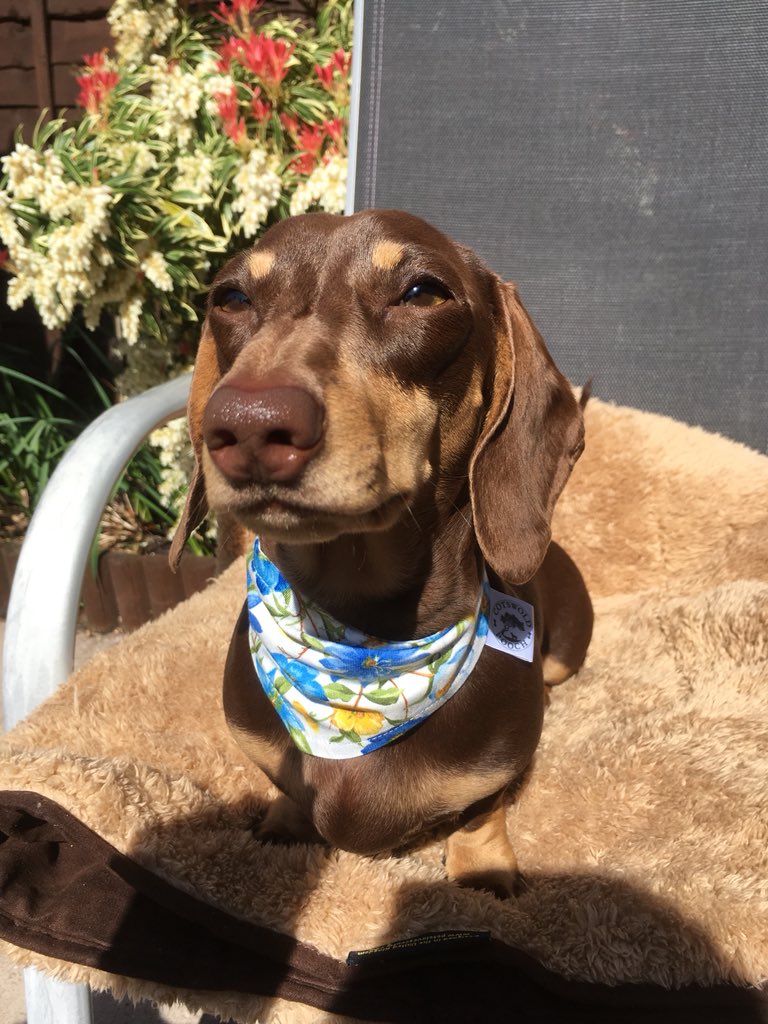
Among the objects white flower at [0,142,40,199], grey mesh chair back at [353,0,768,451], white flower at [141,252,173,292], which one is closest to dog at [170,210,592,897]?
grey mesh chair back at [353,0,768,451]

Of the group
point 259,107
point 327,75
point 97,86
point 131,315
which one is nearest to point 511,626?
point 131,315

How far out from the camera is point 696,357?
2.48m

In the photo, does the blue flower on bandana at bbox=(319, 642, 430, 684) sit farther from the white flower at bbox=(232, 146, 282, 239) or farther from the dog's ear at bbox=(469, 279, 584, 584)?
the white flower at bbox=(232, 146, 282, 239)

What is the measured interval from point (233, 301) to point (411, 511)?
1.48 ft

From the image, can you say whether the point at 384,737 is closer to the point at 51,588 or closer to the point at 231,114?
the point at 51,588

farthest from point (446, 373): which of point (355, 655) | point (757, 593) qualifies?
point (757, 593)

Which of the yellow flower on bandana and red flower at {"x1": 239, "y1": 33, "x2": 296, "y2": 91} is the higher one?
red flower at {"x1": 239, "y1": 33, "x2": 296, "y2": 91}

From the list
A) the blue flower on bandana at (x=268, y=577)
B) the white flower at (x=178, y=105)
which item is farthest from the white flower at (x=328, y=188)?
the blue flower on bandana at (x=268, y=577)

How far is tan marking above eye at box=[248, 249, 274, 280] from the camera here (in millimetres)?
1305

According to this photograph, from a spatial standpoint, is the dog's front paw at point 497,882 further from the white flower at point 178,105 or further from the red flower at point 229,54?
the red flower at point 229,54

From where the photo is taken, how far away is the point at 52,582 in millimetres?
1468

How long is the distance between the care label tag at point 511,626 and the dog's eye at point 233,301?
706 mm

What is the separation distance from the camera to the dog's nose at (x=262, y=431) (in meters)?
0.90

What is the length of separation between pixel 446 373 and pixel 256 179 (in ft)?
5.86
